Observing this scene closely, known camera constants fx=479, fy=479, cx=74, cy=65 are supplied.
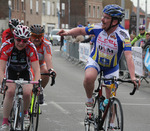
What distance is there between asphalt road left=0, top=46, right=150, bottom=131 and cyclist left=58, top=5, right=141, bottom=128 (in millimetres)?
1800

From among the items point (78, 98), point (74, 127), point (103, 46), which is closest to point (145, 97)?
point (78, 98)

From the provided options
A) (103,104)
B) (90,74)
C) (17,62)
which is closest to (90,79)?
(90,74)

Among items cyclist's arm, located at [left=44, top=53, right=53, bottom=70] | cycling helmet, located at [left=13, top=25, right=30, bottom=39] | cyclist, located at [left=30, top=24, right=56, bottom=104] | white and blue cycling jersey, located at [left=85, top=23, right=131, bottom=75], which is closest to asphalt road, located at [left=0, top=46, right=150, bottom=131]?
cyclist, located at [left=30, top=24, right=56, bottom=104]

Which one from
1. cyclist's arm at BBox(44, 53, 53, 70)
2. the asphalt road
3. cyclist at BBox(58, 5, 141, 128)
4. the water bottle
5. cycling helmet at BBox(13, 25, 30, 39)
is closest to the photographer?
the water bottle

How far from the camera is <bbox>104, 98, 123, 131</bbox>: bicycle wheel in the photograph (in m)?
6.04

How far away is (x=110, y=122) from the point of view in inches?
245

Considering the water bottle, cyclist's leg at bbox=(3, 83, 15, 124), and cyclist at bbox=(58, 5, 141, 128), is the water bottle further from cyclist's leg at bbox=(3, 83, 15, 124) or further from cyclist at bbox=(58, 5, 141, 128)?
cyclist's leg at bbox=(3, 83, 15, 124)

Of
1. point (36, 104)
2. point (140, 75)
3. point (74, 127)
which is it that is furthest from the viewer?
point (140, 75)

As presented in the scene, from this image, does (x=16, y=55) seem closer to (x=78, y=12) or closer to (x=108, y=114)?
(x=108, y=114)

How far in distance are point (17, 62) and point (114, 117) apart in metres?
1.80

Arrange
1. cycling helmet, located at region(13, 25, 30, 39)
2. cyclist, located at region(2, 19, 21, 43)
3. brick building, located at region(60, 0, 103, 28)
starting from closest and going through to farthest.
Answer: cycling helmet, located at region(13, 25, 30, 39)
cyclist, located at region(2, 19, 21, 43)
brick building, located at region(60, 0, 103, 28)

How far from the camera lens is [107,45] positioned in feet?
21.9

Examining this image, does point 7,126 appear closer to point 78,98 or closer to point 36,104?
point 36,104

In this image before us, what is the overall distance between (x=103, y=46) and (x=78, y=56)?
1773cm
